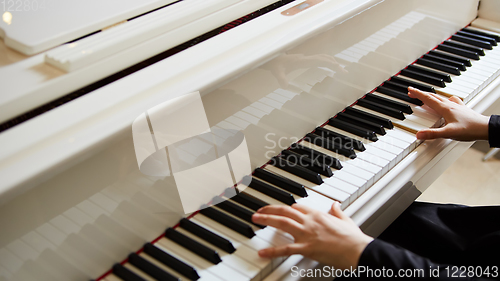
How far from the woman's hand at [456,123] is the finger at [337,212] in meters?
0.47

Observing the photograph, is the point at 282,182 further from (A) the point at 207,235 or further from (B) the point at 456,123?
(B) the point at 456,123

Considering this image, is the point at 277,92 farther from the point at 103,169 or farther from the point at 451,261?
the point at 451,261

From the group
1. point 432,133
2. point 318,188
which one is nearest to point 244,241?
point 318,188

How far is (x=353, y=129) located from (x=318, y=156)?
0.65ft

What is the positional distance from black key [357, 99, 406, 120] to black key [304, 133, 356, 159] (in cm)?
25

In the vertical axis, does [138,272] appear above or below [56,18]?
below

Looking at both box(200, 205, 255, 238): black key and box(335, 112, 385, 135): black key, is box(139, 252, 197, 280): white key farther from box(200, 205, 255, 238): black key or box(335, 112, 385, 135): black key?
box(335, 112, 385, 135): black key

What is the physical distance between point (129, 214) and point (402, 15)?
1.22 metres

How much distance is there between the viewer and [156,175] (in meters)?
1.07

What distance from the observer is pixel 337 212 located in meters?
1.18

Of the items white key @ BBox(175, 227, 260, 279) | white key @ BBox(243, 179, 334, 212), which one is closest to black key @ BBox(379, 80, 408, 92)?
white key @ BBox(243, 179, 334, 212)

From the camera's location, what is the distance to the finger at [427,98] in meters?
1.59

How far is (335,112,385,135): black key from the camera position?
1.53 m

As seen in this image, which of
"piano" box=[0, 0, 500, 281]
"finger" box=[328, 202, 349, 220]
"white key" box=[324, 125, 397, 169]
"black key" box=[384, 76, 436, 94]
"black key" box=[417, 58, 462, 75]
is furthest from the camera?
"black key" box=[417, 58, 462, 75]
